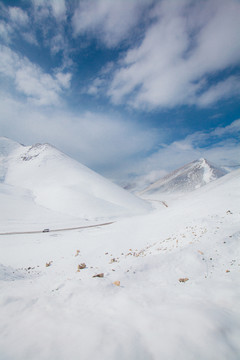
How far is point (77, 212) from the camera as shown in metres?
54.8

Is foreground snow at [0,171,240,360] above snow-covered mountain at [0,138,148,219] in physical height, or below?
below

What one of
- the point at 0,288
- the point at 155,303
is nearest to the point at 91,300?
the point at 155,303

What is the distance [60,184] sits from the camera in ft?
272

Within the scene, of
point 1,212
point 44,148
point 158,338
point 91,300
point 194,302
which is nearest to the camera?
point 158,338

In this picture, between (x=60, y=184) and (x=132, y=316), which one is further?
(x=60, y=184)

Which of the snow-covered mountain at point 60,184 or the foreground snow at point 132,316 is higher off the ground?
the snow-covered mountain at point 60,184

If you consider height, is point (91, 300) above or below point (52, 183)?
below

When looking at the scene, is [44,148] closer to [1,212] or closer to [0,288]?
[1,212]

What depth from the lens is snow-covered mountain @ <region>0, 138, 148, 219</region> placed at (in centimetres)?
5971

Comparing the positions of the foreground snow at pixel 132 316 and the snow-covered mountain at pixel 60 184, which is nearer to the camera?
the foreground snow at pixel 132 316

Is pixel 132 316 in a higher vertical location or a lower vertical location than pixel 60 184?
lower

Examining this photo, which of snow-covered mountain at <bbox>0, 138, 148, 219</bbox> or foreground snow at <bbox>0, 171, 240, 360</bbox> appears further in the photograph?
snow-covered mountain at <bbox>0, 138, 148, 219</bbox>

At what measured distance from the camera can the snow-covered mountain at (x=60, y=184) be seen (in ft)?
196

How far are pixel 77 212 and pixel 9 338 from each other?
53905mm
